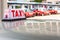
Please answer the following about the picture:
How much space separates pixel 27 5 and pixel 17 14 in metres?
0.48

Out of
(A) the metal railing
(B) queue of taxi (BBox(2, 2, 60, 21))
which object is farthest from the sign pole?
(A) the metal railing

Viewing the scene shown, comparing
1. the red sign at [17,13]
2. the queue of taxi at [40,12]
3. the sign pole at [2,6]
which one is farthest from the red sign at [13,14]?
the sign pole at [2,6]

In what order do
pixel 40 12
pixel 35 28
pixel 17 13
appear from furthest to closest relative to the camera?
pixel 40 12, pixel 17 13, pixel 35 28

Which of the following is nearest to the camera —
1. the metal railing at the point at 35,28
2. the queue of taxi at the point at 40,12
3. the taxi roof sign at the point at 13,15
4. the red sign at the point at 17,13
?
the metal railing at the point at 35,28

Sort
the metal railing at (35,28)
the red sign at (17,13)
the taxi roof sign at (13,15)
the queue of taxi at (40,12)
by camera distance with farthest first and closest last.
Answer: the queue of taxi at (40,12), the red sign at (17,13), the taxi roof sign at (13,15), the metal railing at (35,28)

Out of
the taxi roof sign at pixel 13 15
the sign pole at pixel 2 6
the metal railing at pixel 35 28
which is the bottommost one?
the metal railing at pixel 35 28

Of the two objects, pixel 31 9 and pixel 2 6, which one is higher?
pixel 2 6

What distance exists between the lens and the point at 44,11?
5535 millimetres

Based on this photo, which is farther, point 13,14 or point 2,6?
point 2,6

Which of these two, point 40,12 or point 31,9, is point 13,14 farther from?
point 40,12

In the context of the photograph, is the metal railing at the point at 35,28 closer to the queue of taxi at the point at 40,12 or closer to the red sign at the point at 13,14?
the red sign at the point at 13,14

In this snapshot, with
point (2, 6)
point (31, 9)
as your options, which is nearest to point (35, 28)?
point (31, 9)

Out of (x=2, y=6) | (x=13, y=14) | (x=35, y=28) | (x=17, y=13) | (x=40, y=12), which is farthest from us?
(x=2, y=6)

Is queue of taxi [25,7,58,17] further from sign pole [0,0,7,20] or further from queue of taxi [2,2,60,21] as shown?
sign pole [0,0,7,20]
